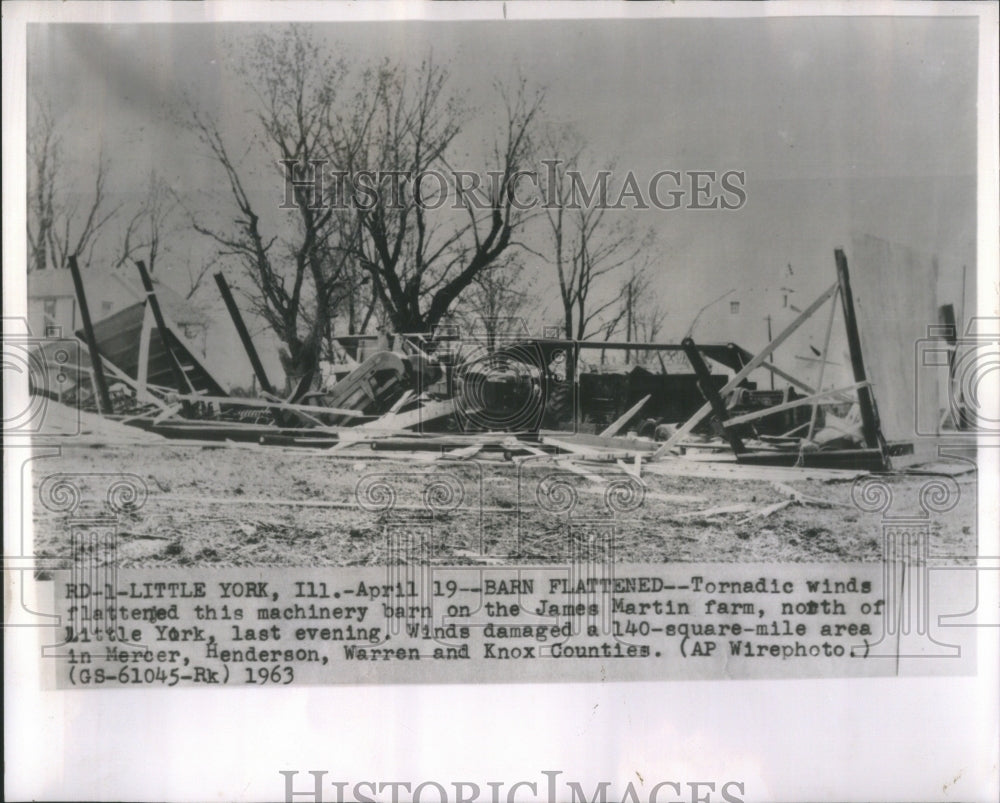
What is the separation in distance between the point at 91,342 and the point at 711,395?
7.37 ft

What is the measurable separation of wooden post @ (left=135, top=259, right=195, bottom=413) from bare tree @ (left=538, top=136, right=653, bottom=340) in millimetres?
1376

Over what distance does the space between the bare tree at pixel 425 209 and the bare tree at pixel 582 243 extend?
0.14 metres

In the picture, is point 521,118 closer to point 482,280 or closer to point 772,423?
point 482,280

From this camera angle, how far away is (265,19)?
91.0 inches

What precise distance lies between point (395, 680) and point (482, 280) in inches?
57.8

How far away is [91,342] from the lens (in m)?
2.33

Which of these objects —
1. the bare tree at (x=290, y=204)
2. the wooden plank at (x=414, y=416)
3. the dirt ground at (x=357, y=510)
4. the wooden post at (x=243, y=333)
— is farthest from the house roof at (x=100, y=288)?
the wooden plank at (x=414, y=416)

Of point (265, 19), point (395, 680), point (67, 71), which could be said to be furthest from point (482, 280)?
point (67, 71)

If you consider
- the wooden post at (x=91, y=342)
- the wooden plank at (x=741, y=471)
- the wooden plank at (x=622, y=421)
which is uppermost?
the wooden post at (x=91, y=342)

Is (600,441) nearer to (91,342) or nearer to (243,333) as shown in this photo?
(243,333)

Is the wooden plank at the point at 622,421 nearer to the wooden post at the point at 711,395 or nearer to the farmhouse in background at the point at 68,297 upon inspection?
the wooden post at the point at 711,395

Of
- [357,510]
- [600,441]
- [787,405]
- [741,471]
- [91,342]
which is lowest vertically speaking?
[357,510]

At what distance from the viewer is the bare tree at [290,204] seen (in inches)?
91.1

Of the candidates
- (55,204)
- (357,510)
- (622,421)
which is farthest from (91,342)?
(622,421)
